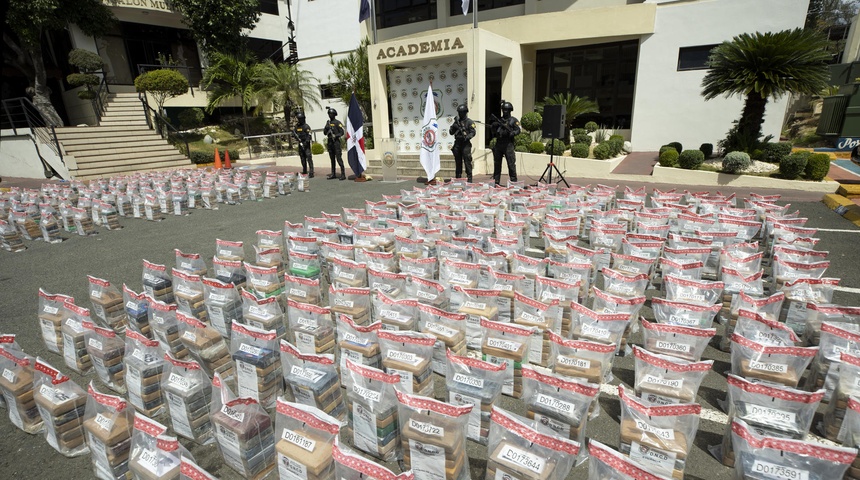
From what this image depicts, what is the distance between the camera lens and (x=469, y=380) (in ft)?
8.70

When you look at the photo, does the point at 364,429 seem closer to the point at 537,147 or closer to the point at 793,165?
the point at 793,165

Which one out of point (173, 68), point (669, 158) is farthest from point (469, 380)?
point (173, 68)

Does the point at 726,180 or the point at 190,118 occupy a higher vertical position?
the point at 190,118

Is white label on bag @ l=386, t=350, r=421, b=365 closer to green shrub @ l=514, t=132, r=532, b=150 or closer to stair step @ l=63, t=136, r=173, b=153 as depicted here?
green shrub @ l=514, t=132, r=532, b=150

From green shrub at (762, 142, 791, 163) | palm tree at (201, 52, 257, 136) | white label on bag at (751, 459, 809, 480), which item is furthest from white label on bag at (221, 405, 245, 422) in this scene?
palm tree at (201, 52, 257, 136)

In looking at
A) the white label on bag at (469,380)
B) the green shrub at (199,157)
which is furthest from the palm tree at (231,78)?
the white label on bag at (469,380)

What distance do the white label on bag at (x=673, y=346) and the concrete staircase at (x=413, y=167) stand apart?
508 inches

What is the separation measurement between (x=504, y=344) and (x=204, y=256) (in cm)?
576

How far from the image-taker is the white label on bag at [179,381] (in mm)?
2688

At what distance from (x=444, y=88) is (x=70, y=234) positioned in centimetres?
1379

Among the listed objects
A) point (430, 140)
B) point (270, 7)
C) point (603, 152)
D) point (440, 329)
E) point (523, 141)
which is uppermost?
point (270, 7)

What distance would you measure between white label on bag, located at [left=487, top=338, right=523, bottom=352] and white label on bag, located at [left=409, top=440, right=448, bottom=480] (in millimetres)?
994

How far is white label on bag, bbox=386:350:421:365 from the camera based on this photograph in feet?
9.18

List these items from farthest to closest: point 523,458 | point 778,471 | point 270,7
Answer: point 270,7 < point 523,458 < point 778,471
